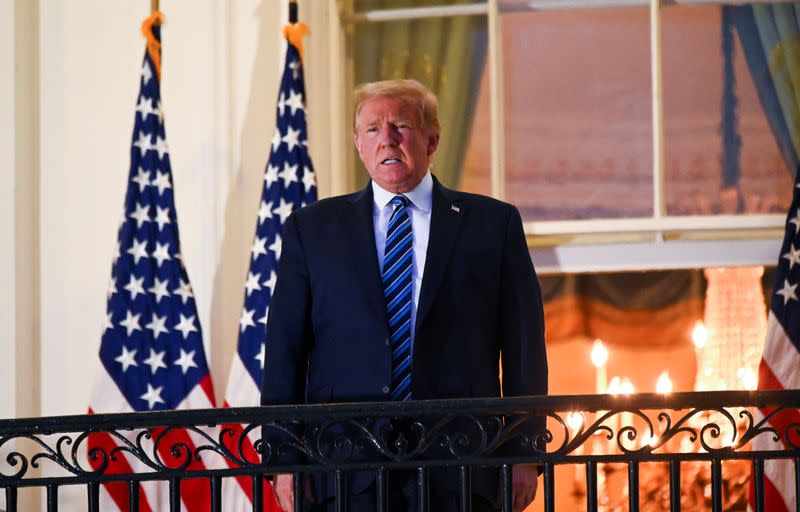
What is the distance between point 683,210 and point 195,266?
1.97m

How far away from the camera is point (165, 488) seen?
4254 millimetres

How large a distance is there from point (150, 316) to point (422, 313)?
1870 millimetres

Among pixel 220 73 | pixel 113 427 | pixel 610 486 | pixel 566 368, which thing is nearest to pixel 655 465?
pixel 610 486

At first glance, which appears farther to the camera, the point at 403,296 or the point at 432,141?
the point at 432,141

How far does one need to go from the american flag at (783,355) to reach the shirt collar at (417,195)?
178cm

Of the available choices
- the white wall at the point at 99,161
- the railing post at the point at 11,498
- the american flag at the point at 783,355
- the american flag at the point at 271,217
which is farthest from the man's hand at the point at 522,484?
the white wall at the point at 99,161

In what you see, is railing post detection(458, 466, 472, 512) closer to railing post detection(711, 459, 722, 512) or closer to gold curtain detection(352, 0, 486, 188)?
railing post detection(711, 459, 722, 512)

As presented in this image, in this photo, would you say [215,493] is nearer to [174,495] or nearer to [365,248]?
[174,495]

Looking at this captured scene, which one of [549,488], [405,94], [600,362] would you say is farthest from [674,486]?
[600,362]

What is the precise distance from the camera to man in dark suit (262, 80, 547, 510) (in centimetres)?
262

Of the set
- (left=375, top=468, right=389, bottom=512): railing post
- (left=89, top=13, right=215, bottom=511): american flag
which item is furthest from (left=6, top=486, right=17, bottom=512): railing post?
(left=89, top=13, right=215, bottom=511): american flag

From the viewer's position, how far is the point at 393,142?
8.91 ft

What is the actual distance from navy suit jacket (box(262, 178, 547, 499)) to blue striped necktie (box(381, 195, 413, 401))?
28mm

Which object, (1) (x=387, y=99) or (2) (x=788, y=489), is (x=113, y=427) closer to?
(1) (x=387, y=99)
